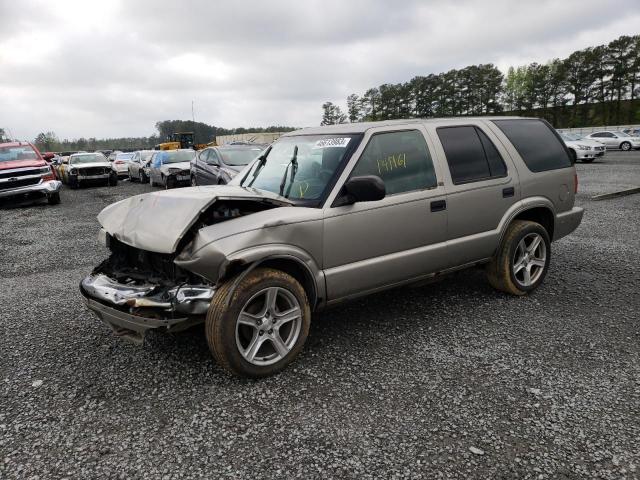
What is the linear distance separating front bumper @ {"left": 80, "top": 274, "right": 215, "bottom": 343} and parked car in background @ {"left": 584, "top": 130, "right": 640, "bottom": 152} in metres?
35.9

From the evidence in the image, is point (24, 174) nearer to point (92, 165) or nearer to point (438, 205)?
point (92, 165)

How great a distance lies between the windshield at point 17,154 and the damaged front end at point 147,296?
12.6 metres

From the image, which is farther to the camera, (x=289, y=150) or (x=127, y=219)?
(x=289, y=150)

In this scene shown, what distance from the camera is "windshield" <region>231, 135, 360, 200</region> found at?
12.1 ft

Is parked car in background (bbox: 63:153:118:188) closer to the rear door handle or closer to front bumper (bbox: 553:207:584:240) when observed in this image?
the rear door handle

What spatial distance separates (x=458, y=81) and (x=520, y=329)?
88865mm

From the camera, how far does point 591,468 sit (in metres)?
2.31

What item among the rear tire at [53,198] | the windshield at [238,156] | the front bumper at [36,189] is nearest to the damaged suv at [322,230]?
the windshield at [238,156]

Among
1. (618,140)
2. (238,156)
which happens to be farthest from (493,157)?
(618,140)

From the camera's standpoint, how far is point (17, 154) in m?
14.0

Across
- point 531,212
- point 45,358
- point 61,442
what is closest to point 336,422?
point 61,442

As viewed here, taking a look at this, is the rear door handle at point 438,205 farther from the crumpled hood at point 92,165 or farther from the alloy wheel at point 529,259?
the crumpled hood at point 92,165

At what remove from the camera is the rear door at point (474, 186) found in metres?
4.11

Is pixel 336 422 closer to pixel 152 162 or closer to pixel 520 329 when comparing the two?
pixel 520 329
